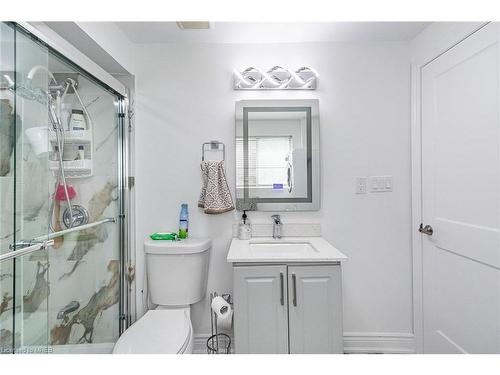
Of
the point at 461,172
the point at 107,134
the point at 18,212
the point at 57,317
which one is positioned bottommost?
the point at 57,317

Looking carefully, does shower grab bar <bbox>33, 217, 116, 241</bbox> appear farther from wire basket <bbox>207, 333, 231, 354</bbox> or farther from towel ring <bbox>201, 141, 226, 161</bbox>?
wire basket <bbox>207, 333, 231, 354</bbox>

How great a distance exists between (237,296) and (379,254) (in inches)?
39.7

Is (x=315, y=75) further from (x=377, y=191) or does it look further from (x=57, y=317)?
(x=57, y=317)

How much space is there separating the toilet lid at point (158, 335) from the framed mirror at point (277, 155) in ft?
2.37

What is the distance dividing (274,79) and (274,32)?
26 centimetres

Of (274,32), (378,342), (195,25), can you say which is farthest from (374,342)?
(195,25)

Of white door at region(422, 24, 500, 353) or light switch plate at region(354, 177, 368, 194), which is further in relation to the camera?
light switch plate at region(354, 177, 368, 194)

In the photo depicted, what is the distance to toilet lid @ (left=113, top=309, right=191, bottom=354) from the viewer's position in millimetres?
1209

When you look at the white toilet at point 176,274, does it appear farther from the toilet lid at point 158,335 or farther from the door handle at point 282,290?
the door handle at point 282,290

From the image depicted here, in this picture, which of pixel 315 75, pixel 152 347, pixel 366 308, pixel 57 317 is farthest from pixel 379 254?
pixel 57 317

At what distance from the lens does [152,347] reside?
47.8 inches

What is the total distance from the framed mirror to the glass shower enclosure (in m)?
0.77

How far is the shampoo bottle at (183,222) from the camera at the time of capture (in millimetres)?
1730

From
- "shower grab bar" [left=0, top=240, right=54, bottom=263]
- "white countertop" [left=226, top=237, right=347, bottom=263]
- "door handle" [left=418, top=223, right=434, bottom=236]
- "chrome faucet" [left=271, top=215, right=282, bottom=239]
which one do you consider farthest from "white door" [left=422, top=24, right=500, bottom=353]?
"shower grab bar" [left=0, top=240, right=54, bottom=263]
